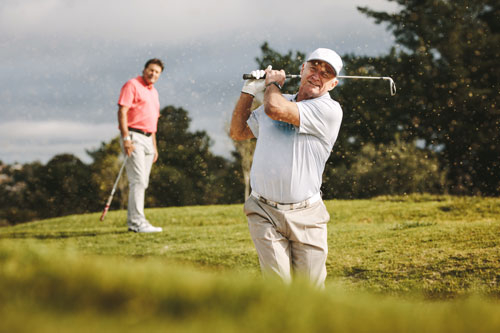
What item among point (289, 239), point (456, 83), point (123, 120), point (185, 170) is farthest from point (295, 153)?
point (185, 170)

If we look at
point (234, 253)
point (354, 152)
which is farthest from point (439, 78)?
point (234, 253)

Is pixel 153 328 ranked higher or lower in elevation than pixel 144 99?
lower

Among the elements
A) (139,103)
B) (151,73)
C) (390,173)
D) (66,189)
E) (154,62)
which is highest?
(154,62)

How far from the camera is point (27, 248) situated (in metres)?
1.62

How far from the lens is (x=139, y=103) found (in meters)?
8.23

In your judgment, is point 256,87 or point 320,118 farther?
point 256,87

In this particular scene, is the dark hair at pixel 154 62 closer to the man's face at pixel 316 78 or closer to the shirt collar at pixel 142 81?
the shirt collar at pixel 142 81

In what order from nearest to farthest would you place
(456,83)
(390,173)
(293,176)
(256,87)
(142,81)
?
(293,176)
(256,87)
(142,81)
(456,83)
(390,173)

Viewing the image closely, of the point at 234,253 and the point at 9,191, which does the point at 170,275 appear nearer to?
the point at 234,253

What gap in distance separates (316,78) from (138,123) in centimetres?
532

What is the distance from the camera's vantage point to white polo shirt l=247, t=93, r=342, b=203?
328 centimetres

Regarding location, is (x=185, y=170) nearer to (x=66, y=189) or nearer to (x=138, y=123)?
(x=66, y=189)

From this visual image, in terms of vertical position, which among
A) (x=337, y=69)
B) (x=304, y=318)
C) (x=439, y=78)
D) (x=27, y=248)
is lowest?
(x=304, y=318)

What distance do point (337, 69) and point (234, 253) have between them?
411cm
